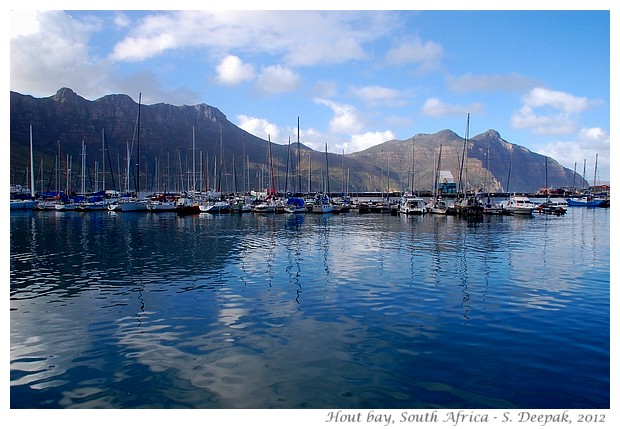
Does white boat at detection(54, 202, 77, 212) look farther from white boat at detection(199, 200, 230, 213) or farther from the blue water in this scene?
the blue water

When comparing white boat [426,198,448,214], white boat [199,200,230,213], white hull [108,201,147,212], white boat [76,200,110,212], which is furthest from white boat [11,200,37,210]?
white boat [426,198,448,214]

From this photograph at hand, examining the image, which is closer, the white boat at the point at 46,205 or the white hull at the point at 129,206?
the white hull at the point at 129,206

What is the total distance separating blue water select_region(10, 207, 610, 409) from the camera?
1221 cm

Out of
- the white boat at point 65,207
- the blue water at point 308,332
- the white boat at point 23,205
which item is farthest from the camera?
the white boat at point 23,205

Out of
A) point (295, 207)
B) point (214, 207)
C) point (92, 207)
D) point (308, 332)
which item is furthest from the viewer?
point (92, 207)

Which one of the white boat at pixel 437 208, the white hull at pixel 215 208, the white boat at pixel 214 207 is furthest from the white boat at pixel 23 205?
the white boat at pixel 437 208

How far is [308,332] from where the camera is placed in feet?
56.6

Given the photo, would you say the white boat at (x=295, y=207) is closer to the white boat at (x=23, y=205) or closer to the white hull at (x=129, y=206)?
the white hull at (x=129, y=206)

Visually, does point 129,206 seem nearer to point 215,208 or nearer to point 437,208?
point 215,208

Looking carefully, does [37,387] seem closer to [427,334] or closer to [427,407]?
[427,407]

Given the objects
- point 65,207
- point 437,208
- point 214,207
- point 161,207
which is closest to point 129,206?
point 161,207

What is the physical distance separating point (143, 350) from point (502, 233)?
53.5m

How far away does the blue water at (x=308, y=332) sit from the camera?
12211mm

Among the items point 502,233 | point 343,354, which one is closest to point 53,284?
point 343,354
